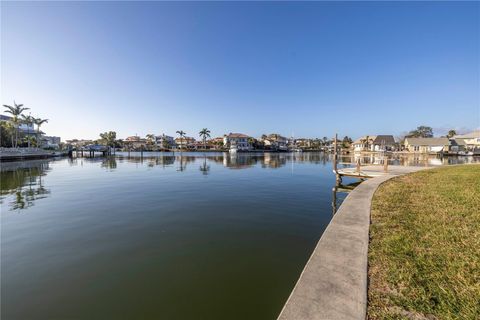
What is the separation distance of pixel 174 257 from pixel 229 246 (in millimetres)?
1727

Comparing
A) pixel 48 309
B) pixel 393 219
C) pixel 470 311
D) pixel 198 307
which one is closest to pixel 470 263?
pixel 470 311

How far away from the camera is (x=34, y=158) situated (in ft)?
180

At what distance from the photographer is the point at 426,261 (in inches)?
163

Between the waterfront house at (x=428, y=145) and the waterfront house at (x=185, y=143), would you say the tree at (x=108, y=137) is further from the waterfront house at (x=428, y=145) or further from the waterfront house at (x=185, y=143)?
the waterfront house at (x=428, y=145)

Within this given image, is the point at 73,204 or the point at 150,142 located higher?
→ the point at 150,142

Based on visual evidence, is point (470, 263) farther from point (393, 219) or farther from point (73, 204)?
point (73, 204)

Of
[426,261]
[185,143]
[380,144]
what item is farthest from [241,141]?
[426,261]

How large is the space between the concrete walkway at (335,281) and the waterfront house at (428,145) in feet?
309

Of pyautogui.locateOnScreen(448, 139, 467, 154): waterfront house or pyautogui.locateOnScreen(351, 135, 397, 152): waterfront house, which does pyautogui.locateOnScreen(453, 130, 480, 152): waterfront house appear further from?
A: pyautogui.locateOnScreen(351, 135, 397, 152): waterfront house

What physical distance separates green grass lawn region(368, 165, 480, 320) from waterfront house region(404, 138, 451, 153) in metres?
90.2

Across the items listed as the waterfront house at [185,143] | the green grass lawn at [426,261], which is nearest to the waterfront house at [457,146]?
the green grass lawn at [426,261]

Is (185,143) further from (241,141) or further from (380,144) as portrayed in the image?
(380,144)

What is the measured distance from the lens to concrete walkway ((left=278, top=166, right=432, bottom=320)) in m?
2.99

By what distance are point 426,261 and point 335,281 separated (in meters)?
2.00
